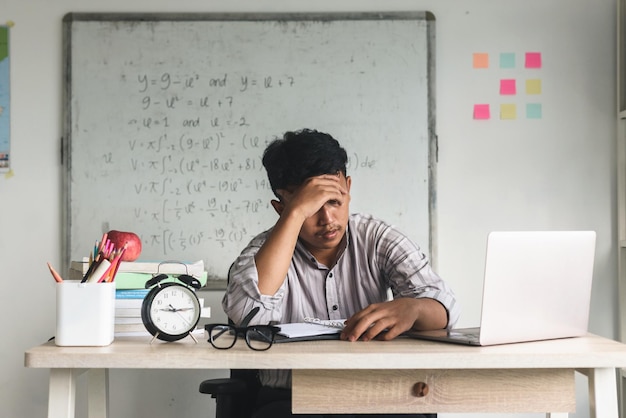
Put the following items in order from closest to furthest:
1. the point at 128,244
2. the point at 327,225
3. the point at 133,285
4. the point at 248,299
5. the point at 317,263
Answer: the point at 248,299
the point at 133,285
the point at 327,225
the point at 317,263
the point at 128,244

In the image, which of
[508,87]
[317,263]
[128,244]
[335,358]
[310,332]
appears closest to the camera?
[335,358]

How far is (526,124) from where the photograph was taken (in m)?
2.93

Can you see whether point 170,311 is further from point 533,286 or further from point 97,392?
point 533,286

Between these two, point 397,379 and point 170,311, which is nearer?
point 397,379

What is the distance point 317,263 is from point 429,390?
71 cm

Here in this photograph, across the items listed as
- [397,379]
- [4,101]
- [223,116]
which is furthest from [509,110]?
[4,101]

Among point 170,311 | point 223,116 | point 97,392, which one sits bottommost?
point 97,392

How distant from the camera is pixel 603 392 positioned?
140 cm

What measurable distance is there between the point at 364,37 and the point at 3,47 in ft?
4.73

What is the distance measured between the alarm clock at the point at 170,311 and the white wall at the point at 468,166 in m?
1.39

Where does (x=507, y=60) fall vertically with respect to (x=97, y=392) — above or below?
above

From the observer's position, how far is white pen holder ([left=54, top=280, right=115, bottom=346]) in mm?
1451

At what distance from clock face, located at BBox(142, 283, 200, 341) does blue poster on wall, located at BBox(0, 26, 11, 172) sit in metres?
1.70

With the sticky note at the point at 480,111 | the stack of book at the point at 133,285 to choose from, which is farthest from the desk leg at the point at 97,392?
the sticky note at the point at 480,111
